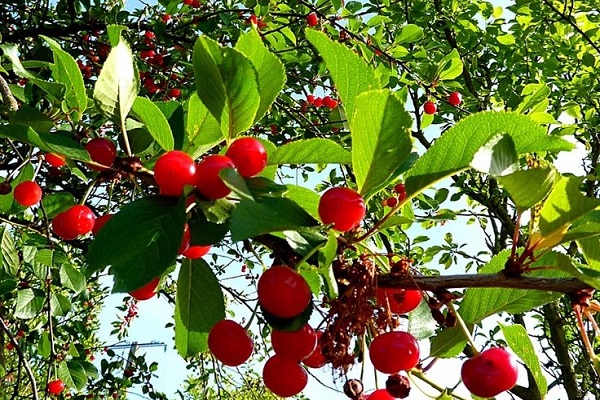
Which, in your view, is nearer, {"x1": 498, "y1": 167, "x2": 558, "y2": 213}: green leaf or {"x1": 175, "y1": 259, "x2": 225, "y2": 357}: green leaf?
{"x1": 498, "y1": 167, "x2": 558, "y2": 213}: green leaf

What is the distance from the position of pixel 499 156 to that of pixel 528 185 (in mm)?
53

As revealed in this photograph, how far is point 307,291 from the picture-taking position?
2.49ft

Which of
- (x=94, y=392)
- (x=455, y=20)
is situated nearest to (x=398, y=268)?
(x=455, y=20)

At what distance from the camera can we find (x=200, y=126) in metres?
1.05

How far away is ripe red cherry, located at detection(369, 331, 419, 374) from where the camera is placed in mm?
792

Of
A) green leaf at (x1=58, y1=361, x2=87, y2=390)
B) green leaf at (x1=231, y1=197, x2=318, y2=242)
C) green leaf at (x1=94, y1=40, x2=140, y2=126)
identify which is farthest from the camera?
green leaf at (x1=58, y1=361, x2=87, y2=390)

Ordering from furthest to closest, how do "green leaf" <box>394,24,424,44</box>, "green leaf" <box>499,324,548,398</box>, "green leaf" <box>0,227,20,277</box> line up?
1. "green leaf" <box>394,24,424,44</box>
2. "green leaf" <box>0,227,20,277</box>
3. "green leaf" <box>499,324,548,398</box>

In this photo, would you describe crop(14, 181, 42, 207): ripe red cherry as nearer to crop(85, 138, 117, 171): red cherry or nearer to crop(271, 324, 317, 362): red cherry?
crop(85, 138, 117, 171): red cherry

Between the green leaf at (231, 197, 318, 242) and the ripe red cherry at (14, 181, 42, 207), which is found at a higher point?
the ripe red cherry at (14, 181, 42, 207)

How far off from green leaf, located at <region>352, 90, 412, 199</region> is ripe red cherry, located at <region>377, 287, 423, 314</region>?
19 centimetres

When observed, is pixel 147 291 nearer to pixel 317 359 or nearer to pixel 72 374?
pixel 317 359

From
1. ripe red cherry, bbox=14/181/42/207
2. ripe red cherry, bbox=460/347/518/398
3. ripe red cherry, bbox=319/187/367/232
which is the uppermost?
ripe red cherry, bbox=14/181/42/207

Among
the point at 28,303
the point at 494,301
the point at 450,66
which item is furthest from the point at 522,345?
the point at 28,303

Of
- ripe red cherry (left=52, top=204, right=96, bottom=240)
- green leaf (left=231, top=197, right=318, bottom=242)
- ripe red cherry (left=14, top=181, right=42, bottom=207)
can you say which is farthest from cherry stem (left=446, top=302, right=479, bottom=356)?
ripe red cherry (left=14, top=181, right=42, bottom=207)
